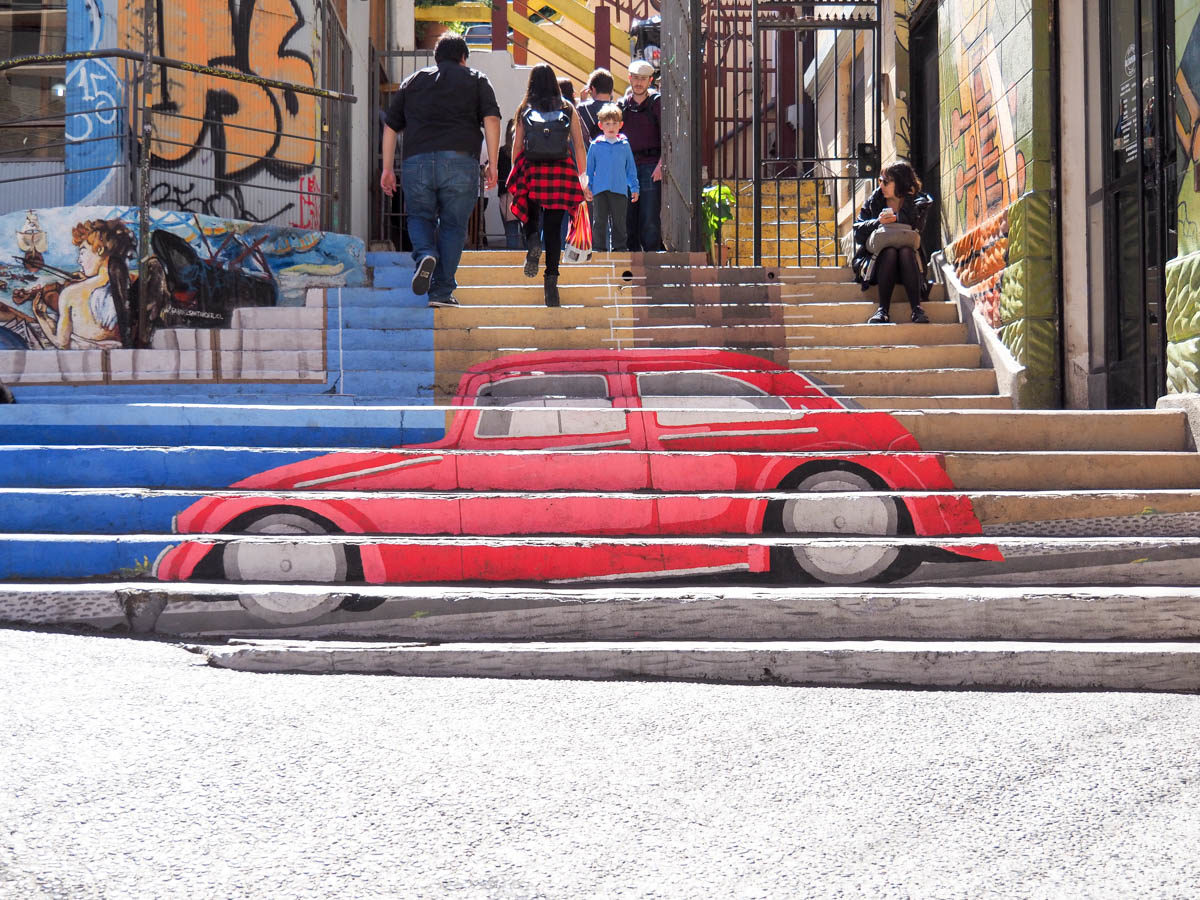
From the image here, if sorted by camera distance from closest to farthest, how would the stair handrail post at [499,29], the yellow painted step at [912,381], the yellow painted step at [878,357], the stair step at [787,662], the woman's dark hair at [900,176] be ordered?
the stair step at [787,662]
the yellow painted step at [912,381]
the yellow painted step at [878,357]
the woman's dark hair at [900,176]
the stair handrail post at [499,29]

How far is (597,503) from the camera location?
15.9 feet

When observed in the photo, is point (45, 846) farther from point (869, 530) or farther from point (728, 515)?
point (869, 530)

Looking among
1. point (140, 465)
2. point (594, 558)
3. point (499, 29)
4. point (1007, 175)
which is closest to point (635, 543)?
point (594, 558)

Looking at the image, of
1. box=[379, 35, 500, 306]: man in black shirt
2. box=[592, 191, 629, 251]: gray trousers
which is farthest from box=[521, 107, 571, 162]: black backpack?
box=[592, 191, 629, 251]: gray trousers

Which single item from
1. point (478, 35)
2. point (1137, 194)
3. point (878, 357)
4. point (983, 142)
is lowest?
point (878, 357)

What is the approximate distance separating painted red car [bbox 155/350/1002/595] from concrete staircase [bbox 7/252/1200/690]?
1 centimetres

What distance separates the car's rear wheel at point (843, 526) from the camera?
451 centimetres

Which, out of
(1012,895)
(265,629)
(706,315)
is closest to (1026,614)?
(1012,895)

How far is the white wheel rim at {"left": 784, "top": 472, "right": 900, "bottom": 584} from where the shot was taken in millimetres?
4520

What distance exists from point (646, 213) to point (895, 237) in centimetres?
282

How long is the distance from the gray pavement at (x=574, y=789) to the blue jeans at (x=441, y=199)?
185 inches

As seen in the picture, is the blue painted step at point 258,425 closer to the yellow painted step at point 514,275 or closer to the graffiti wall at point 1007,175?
the yellow painted step at point 514,275

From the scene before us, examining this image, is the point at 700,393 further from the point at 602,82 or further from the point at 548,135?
the point at 602,82

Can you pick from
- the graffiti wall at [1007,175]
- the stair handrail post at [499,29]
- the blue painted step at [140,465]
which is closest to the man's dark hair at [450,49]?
the blue painted step at [140,465]
